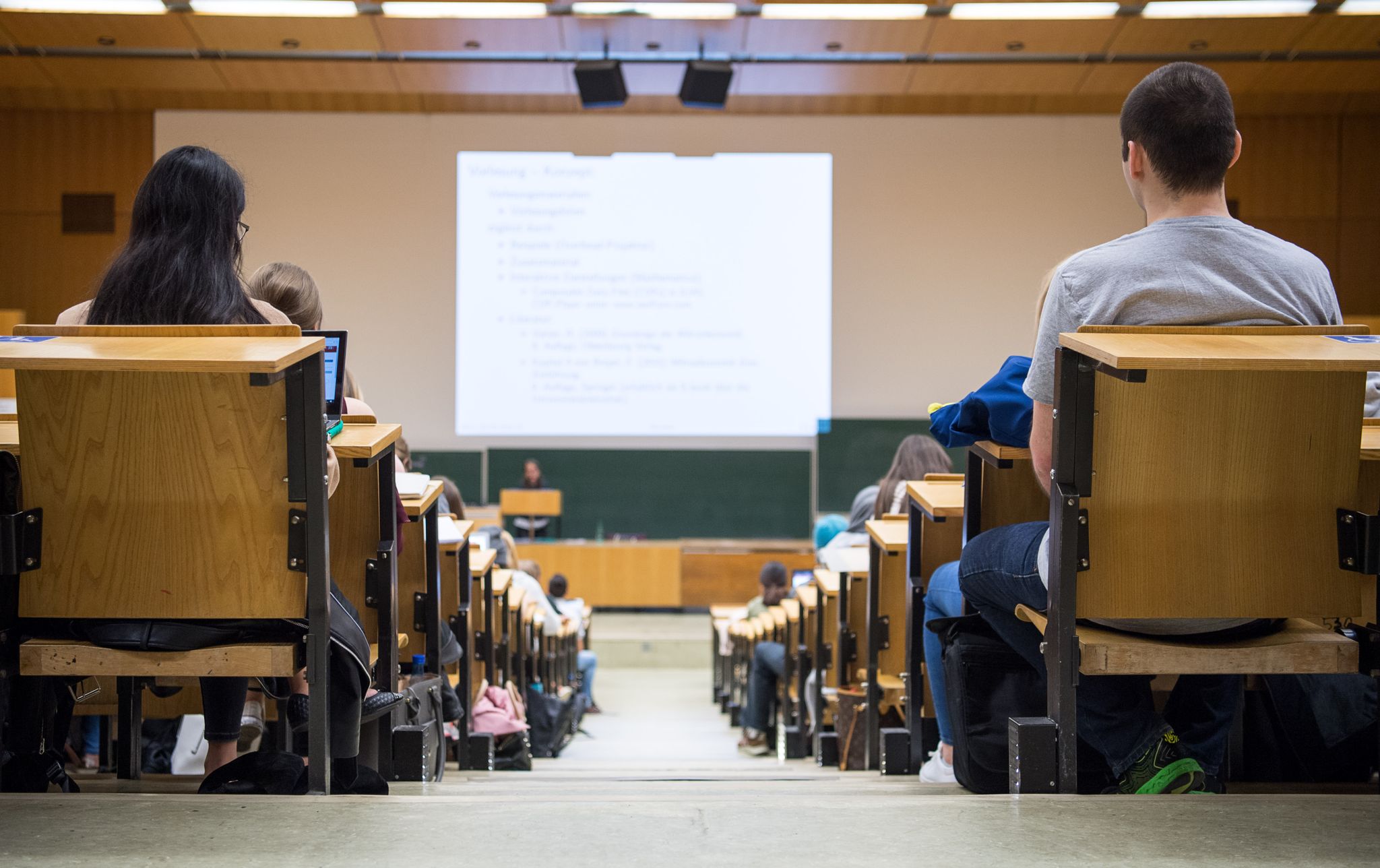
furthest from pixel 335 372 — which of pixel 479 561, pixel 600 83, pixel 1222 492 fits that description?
pixel 600 83

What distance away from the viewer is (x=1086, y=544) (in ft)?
6.08

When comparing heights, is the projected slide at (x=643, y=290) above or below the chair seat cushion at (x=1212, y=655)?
above

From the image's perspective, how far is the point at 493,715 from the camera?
4031 millimetres

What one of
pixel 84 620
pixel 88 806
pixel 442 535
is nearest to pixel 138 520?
pixel 84 620

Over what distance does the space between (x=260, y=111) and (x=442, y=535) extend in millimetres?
8443

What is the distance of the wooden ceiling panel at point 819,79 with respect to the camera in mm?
9555

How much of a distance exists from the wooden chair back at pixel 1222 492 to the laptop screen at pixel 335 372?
5.14 ft

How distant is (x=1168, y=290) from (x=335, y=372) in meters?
1.68

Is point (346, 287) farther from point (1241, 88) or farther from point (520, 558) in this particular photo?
point (1241, 88)

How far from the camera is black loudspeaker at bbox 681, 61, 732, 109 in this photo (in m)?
8.74

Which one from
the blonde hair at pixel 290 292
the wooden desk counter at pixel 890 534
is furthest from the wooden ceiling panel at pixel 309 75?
the wooden desk counter at pixel 890 534

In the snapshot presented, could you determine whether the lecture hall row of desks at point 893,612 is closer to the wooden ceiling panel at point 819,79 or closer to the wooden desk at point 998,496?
the wooden desk at point 998,496

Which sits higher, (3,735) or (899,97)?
(899,97)

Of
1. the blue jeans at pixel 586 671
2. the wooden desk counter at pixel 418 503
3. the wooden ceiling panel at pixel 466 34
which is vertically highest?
the wooden ceiling panel at pixel 466 34
